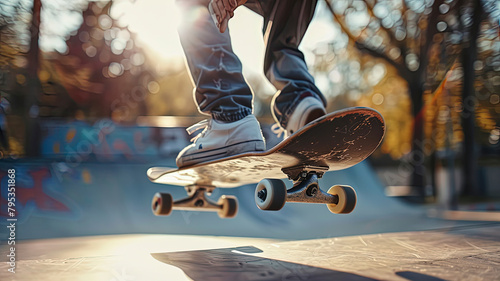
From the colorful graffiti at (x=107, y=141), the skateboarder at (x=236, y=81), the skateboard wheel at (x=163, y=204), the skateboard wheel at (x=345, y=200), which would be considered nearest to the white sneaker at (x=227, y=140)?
the skateboarder at (x=236, y=81)

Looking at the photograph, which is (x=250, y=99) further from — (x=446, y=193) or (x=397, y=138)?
(x=397, y=138)

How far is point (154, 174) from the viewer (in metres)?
2.89

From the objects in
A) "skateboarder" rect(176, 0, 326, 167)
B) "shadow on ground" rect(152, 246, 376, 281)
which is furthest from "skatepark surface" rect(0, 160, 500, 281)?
"skateboarder" rect(176, 0, 326, 167)

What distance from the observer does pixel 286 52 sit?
8.04 ft

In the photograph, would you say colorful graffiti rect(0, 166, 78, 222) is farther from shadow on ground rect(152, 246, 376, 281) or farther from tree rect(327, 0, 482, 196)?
tree rect(327, 0, 482, 196)

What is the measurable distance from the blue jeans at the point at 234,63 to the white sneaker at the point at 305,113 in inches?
2.4

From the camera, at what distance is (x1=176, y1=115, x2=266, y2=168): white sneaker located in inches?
83.9

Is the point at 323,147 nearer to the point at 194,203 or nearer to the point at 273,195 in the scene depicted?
the point at 273,195

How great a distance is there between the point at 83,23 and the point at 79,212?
8.35 metres

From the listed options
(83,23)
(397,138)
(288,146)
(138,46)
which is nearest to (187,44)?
(288,146)

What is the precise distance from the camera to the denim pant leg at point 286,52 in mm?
2340

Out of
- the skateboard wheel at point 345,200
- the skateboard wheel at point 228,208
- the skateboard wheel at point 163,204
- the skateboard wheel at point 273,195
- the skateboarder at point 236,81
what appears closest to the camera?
the skateboard wheel at point 273,195

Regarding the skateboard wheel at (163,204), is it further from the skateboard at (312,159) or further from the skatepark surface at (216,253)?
the skateboard at (312,159)

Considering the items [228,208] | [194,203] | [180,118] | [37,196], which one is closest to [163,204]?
[194,203]
